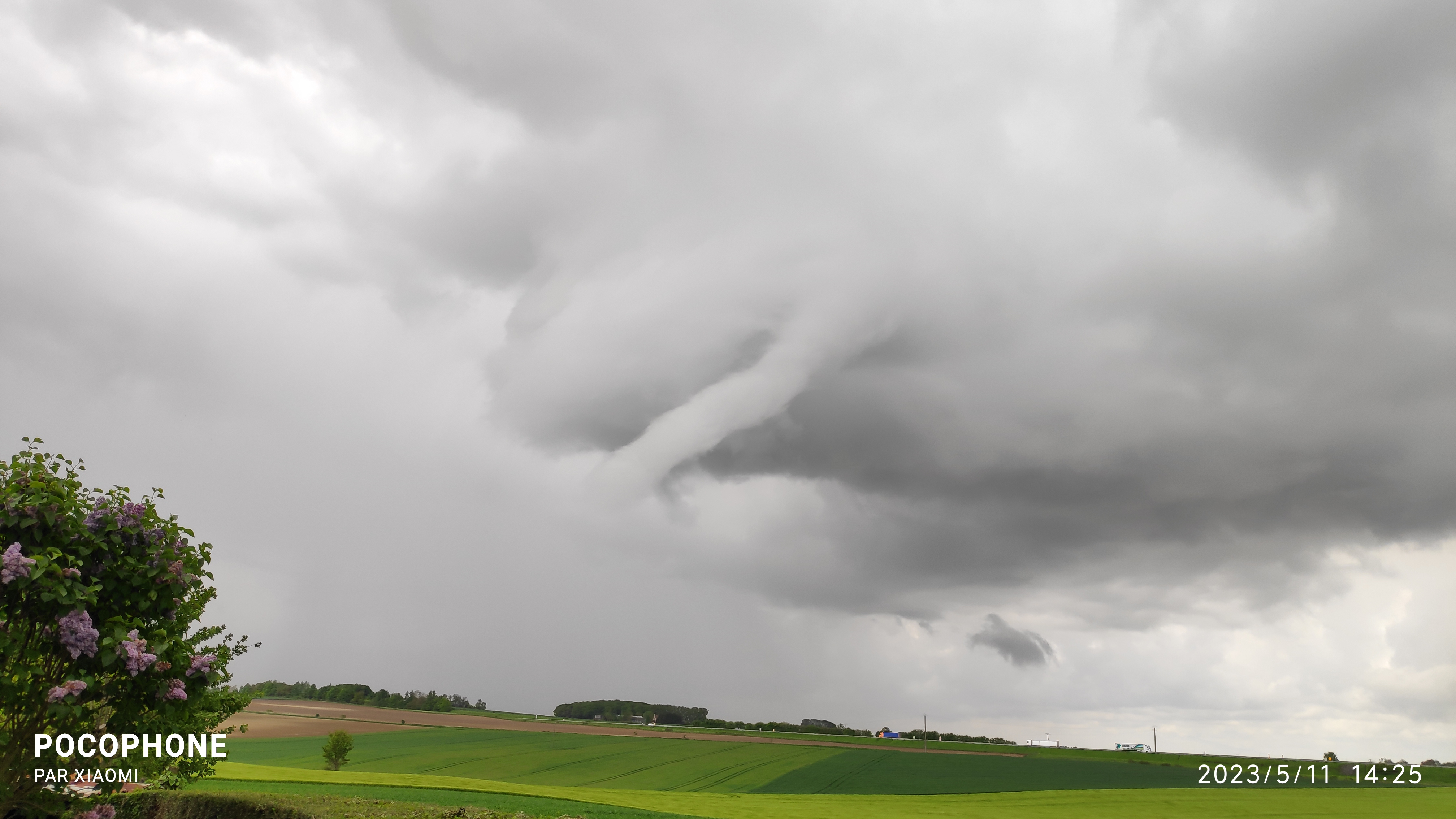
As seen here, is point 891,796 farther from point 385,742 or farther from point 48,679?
point 385,742

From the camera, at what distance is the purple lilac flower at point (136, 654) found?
9.66 metres

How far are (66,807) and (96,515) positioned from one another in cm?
415

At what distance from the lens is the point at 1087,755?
468 ft

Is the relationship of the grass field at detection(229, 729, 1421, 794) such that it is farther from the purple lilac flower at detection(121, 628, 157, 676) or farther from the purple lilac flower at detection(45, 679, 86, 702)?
the purple lilac flower at detection(45, 679, 86, 702)

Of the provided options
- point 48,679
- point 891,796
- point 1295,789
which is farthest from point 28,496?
point 1295,789

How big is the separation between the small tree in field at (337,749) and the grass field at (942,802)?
12.6 m

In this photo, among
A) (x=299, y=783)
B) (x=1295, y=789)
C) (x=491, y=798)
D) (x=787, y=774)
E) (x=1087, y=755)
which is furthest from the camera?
(x=1087, y=755)

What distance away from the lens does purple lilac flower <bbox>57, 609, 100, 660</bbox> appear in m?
9.48

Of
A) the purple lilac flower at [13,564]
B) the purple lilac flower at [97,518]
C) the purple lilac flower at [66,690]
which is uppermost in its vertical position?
the purple lilac flower at [97,518]
